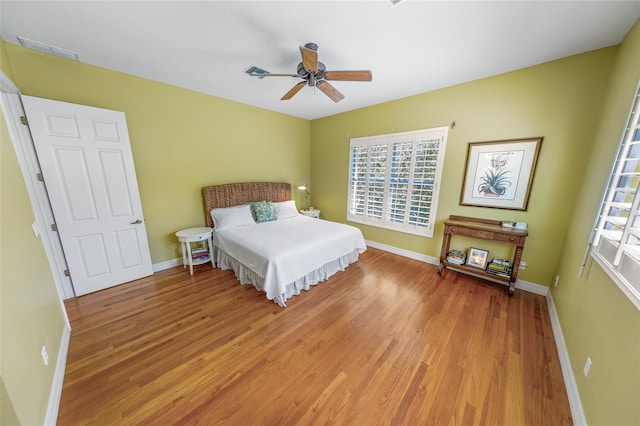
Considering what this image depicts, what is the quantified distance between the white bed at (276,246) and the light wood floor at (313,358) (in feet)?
0.79

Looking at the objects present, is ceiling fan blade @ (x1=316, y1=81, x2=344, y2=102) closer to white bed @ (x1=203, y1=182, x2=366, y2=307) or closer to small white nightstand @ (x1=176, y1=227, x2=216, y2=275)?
white bed @ (x1=203, y1=182, x2=366, y2=307)

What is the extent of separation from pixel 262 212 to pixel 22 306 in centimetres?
259

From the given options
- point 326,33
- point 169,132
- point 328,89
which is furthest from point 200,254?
point 326,33

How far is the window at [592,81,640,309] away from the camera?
1135mm

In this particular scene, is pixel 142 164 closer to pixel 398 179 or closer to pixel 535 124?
pixel 398 179

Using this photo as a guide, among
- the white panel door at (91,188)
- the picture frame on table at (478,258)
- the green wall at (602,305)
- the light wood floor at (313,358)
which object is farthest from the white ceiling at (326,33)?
the light wood floor at (313,358)

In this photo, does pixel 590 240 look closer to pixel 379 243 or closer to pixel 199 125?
pixel 379 243

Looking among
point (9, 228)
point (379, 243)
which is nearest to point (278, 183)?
point (379, 243)

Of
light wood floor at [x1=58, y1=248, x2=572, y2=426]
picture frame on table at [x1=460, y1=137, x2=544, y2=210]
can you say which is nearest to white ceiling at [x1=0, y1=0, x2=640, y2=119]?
picture frame on table at [x1=460, y1=137, x2=544, y2=210]

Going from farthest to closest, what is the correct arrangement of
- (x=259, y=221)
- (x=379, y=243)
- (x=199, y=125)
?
(x=379, y=243) < (x=259, y=221) < (x=199, y=125)

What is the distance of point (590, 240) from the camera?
1.67 metres

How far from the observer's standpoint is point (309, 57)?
1723mm

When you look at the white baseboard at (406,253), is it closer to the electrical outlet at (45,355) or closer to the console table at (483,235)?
the console table at (483,235)

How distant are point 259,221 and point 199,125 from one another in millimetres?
1764
